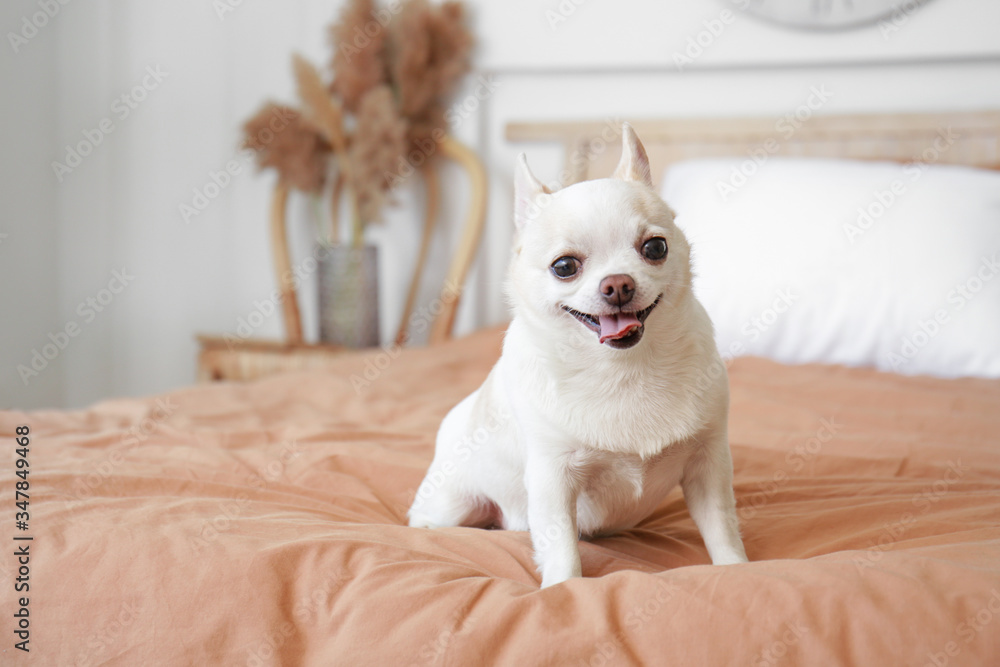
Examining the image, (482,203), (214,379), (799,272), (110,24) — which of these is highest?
(110,24)

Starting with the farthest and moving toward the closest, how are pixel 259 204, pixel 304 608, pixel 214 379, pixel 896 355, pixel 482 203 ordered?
pixel 259 204, pixel 482 203, pixel 214 379, pixel 896 355, pixel 304 608

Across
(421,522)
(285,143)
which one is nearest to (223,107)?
(285,143)

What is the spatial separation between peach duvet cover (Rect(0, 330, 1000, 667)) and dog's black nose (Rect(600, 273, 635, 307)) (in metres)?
0.25

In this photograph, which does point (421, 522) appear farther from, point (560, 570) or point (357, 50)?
point (357, 50)

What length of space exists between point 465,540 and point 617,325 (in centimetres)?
31

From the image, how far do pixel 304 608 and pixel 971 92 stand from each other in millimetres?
2563

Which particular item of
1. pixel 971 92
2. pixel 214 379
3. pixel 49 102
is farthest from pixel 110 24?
pixel 971 92

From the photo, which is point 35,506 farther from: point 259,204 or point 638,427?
point 259,204

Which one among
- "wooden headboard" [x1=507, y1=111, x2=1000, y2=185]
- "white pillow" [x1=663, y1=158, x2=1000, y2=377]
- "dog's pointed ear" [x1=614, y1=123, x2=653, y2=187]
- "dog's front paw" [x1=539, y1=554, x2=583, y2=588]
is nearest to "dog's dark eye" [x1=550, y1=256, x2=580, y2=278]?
"dog's pointed ear" [x1=614, y1=123, x2=653, y2=187]

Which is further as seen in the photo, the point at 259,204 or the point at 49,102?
the point at 259,204

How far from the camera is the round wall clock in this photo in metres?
2.45

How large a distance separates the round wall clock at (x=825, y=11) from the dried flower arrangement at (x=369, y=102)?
1.01m

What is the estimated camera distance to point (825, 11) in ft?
8.23

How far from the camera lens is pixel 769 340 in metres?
1.95
